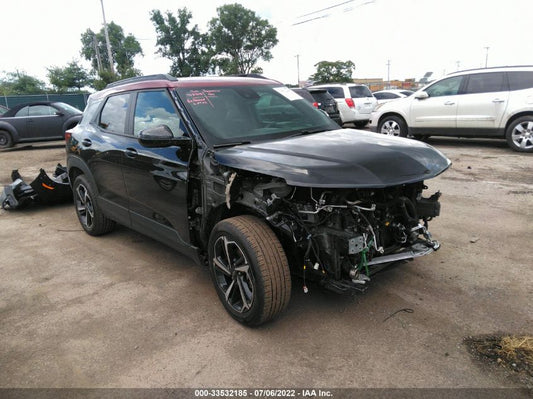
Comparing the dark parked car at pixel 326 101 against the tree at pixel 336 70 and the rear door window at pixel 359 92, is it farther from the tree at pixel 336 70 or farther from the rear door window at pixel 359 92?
the tree at pixel 336 70

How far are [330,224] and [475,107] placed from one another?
8240 mm

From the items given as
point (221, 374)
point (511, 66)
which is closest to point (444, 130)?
point (511, 66)

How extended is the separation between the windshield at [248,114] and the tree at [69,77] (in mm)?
47303

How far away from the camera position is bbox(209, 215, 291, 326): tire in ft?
8.72

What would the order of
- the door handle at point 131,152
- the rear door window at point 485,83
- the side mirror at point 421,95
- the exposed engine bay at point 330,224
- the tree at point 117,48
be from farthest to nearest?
the tree at point 117,48
the side mirror at point 421,95
the rear door window at point 485,83
the door handle at point 131,152
the exposed engine bay at point 330,224

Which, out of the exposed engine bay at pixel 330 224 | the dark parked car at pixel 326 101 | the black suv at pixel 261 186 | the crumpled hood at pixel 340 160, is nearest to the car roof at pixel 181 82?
the black suv at pixel 261 186

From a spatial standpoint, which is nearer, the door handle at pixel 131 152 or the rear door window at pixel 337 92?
the door handle at pixel 131 152

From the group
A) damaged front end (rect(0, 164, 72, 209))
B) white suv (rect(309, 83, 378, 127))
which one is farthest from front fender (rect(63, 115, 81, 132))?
white suv (rect(309, 83, 378, 127))

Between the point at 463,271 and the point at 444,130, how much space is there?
23.4 ft

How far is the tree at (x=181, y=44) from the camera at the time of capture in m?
47.1

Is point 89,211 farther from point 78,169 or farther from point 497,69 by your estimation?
point 497,69

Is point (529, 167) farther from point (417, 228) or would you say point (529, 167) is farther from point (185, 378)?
point (185, 378)

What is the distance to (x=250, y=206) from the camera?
2879mm

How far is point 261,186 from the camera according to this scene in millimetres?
2787
